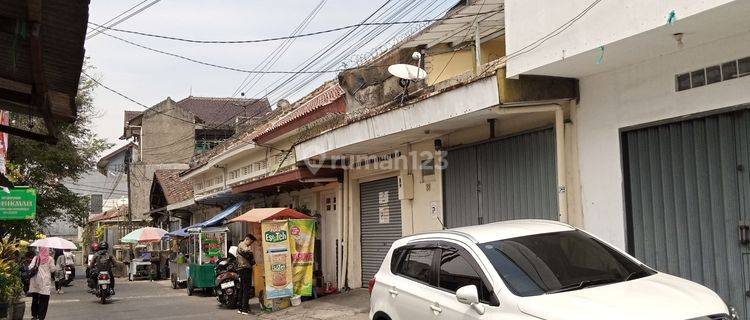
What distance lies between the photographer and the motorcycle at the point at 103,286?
58.8 ft

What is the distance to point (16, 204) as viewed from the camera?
1341cm

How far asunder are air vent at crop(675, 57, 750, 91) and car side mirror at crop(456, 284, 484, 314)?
13.0 ft

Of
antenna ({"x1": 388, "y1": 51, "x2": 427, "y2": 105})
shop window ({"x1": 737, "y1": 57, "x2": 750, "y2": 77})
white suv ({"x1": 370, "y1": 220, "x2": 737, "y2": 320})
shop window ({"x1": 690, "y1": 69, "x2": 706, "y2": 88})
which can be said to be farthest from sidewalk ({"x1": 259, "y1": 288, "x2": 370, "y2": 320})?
shop window ({"x1": 737, "y1": 57, "x2": 750, "y2": 77})

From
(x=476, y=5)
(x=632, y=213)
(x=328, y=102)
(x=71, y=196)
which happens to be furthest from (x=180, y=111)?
(x=632, y=213)

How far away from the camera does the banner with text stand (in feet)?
44.9

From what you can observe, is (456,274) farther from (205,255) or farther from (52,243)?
(205,255)

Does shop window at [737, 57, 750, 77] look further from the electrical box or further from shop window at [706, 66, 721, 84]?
the electrical box

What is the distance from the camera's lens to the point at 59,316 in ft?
49.6

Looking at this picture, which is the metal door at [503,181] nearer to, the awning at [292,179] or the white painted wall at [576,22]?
the white painted wall at [576,22]

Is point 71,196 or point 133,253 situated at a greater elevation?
point 71,196

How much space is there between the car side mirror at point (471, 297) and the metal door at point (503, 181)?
4472 mm

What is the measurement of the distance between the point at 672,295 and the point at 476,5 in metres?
7.40

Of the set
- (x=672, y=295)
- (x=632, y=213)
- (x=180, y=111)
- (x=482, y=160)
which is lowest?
(x=672, y=295)

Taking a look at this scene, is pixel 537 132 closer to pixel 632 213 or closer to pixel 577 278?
pixel 632 213
